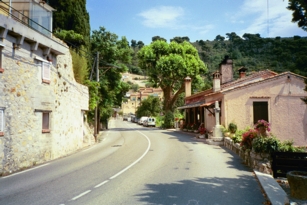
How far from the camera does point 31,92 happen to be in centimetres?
1352

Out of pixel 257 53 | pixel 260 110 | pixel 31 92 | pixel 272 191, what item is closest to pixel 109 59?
pixel 260 110

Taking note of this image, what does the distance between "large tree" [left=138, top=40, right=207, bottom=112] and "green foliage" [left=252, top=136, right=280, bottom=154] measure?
29441 mm

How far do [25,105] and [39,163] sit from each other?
2.96m

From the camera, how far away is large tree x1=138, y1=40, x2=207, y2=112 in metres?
39.9

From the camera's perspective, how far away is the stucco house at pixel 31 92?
11.6 m

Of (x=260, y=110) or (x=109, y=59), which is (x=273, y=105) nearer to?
(x=260, y=110)

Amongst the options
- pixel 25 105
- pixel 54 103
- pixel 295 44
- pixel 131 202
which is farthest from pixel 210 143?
pixel 295 44

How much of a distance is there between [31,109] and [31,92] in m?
0.83

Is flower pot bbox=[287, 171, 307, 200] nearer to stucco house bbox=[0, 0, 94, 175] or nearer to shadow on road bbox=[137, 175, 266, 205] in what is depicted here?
shadow on road bbox=[137, 175, 266, 205]

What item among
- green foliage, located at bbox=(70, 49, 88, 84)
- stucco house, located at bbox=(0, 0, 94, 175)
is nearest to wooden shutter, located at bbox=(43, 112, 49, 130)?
stucco house, located at bbox=(0, 0, 94, 175)

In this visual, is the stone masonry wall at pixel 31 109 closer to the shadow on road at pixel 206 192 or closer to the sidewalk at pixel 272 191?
the shadow on road at pixel 206 192

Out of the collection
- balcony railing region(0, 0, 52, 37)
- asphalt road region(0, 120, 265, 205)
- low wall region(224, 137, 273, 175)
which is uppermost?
balcony railing region(0, 0, 52, 37)

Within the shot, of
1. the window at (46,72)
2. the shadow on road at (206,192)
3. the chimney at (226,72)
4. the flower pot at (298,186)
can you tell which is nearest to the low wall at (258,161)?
the shadow on road at (206,192)

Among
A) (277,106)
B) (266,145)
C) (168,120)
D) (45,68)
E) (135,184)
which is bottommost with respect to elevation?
(135,184)
